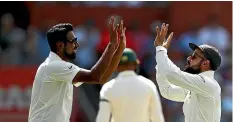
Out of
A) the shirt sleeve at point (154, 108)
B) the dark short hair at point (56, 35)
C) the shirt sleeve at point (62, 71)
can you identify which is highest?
the dark short hair at point (56, 35)

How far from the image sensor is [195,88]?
291 inches

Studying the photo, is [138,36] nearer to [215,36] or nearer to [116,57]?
[215,36]

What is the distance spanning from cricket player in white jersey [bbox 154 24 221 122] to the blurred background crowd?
20.2ft

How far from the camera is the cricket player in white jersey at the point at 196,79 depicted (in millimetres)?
7379

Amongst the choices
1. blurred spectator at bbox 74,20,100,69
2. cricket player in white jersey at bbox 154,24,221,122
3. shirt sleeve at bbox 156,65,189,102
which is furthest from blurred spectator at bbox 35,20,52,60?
cricket player in white jersey at bbox 154,24,221,122

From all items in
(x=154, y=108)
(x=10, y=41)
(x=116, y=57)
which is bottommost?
(x=154, y=108)

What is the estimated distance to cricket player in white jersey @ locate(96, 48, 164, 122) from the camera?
30.3 feet

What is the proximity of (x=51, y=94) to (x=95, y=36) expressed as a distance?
8566 millimetres

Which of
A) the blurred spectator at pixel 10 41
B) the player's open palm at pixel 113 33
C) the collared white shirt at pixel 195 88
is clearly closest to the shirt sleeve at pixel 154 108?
the collared white shirt at pixel 195 88

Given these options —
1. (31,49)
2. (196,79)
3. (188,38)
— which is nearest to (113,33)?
(196,79)

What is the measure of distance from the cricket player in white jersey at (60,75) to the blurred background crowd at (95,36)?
647cm

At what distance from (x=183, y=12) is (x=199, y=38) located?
1.39 m

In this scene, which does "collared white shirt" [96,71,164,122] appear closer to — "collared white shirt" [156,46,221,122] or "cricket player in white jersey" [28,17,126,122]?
"collared white shirt" [156,46,221,122]

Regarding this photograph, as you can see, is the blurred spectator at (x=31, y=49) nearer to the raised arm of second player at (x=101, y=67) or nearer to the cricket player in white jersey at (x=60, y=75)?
the cricket player in white jersey at (x=60, y=75)
